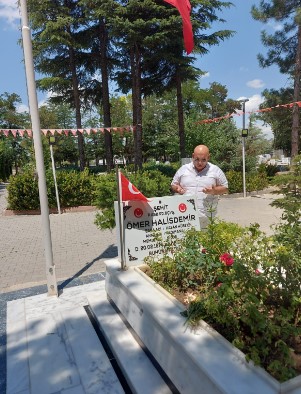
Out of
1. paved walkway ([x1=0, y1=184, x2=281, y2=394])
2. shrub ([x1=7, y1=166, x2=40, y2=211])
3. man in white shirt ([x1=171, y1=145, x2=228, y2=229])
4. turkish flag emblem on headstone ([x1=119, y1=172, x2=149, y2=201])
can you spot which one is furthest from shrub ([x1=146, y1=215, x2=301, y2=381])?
shrub ([x1=7, y1=166, x2=40, y2=211])

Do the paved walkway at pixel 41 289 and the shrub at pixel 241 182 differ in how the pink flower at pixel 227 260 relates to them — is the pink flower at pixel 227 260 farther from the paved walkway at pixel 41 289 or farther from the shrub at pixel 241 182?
the shrub at pixel 241 182

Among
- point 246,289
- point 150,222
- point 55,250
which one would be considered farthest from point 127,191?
point 55,250

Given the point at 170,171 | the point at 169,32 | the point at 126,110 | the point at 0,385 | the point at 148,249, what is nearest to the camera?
the point at 0,385

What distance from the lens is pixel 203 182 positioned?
158 inches

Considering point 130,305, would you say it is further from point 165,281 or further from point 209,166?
point 209,166

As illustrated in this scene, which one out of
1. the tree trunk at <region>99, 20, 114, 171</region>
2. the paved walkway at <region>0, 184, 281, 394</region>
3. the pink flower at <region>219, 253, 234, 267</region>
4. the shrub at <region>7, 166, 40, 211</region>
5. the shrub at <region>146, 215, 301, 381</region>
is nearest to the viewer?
the shrub at <region>146, 215, 301, 381</region>

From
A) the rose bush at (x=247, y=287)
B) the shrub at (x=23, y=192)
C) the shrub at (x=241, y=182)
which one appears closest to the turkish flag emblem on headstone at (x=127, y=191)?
the rose bush at (x=247, y=287)

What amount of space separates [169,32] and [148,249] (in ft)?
34.2

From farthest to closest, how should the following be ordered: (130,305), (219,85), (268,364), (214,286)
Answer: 1. (219,85)
2. (130,305)
3. (214,286)
4. (268,364)

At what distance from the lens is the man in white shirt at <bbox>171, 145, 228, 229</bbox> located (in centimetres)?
397

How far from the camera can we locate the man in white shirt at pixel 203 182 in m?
3.97

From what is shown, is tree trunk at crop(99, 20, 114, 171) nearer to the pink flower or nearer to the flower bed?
the flower bed

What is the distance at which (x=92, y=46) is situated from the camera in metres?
15.5

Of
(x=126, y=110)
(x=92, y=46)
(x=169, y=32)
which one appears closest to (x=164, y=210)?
(x=169, y=32)
